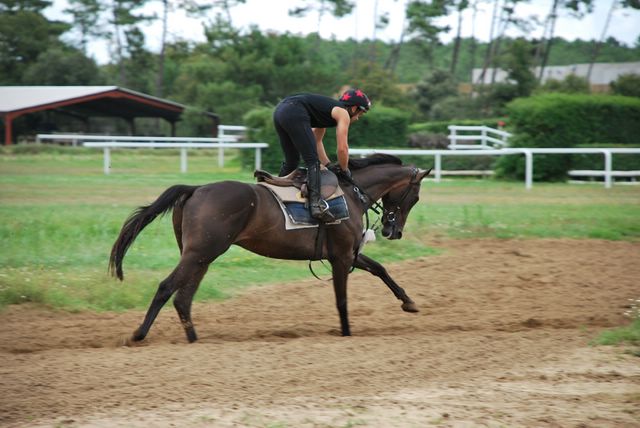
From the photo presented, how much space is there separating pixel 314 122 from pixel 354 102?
0.45m

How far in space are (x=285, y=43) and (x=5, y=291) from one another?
4094 centimetres

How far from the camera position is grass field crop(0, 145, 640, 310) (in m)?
10.3

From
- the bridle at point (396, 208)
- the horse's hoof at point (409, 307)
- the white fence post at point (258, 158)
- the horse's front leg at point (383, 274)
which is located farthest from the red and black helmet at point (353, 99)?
the white fence post at point (258, 158)

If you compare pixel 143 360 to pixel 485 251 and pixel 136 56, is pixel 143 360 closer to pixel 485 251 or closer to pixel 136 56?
pixel 485 251

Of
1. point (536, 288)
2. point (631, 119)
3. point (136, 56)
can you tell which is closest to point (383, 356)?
point (536, 288)

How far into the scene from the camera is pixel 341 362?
6973 mm

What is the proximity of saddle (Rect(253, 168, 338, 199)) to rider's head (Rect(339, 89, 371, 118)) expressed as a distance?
25.8 inches

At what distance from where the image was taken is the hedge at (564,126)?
24.5m

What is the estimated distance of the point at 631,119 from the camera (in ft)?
92.1

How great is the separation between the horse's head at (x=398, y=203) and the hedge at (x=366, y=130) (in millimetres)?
16973

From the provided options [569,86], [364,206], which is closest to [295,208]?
[364,206]

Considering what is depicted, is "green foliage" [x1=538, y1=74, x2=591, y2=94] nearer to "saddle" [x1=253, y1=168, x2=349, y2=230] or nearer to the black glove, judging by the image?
the black glove

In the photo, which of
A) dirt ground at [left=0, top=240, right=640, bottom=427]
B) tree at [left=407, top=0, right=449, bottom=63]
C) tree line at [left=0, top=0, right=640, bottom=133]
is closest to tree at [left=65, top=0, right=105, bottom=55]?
tree line at [left=0, top=0, right=640, bottom=133]

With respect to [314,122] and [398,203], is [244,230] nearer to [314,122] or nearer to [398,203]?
[314,122]
